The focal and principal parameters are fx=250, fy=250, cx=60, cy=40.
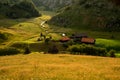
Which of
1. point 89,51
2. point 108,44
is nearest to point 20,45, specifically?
point 89,51

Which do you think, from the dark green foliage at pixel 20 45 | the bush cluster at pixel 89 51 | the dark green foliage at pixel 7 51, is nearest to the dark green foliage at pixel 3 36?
the dark green foliage at pixel 20 45

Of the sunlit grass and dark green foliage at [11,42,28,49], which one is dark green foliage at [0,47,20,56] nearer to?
dark green foliage at [11,42,28,49]

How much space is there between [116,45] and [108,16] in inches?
2761

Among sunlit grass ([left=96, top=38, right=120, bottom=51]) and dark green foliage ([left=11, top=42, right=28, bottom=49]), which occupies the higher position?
dark green foliage ([left=11, top=42, right=28, bottom=49])

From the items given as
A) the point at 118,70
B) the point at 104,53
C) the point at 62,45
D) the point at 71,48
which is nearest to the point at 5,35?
the point at 62,45

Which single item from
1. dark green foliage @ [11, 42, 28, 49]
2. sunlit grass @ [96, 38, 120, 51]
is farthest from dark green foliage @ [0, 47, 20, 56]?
sunlit grass @ [96, 38, 120, 51]

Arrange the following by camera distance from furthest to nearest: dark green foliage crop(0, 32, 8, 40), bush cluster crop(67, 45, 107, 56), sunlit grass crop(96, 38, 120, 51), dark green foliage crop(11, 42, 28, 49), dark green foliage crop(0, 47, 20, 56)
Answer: dark green foliage crop(0, 32, 8, 40), sunlit grass crop(96, 38, 120, 51), dark green foliage crop(11, 42, 28, 49), dark green foliage crop(0, 47, 20, 56), bush cluster crop(67, 45, 107, 56)

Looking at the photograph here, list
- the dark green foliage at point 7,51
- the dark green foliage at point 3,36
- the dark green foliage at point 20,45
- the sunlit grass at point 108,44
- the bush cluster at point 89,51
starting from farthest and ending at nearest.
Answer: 1. the dark green foliage at point 3,36
2. the sunlit grass at point 108,44
3. the dark green foliage at point 20,45
4. the dark green foliage at point 7,51
5. the bush cluster at point 89,51

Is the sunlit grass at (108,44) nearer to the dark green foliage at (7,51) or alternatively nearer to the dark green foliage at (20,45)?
the dark green foliage at (20,45)

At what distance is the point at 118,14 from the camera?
19425cm

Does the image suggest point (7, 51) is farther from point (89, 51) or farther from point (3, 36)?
point (3, 36)

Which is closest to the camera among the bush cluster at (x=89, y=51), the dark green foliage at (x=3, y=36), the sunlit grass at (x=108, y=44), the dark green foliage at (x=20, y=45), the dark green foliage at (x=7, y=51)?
the bush cluster at (x=89, y=51)

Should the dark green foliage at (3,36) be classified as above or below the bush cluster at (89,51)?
above

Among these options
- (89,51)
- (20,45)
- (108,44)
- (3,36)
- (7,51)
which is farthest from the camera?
(3,36)
